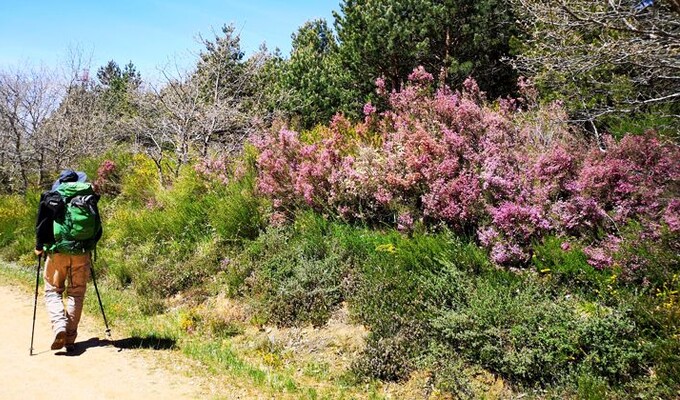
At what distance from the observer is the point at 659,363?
14.6ft

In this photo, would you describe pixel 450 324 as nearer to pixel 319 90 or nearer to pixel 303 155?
pixel 303 155

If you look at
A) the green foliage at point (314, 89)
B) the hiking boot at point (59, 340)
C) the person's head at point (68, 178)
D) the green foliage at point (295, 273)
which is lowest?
the hiking boot at point (59, 340)

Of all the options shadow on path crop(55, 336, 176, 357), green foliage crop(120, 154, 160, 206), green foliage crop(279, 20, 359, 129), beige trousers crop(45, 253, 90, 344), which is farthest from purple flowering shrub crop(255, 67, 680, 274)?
green foliage crop(279, 20, 359, 129)

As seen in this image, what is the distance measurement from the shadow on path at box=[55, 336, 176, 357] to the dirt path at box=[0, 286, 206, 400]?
0.04ft

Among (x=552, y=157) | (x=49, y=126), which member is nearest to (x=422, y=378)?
(x=552, y=157)

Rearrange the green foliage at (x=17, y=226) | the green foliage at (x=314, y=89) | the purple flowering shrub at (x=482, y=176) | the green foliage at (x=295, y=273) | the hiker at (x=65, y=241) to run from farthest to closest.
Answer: the green foliage at (x=314, y=89) < the green foliage at (x=17, y=226) < the green foliage at (x=295, y=273) < the hiker at (x=65, y=241) < the purple flowering shrub at (x=482, y=176)

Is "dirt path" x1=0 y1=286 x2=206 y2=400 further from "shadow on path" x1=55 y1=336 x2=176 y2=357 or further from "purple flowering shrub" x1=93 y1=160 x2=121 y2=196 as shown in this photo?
"purple flowering shrub" x1=93 y1=160 x2=121 y2=196

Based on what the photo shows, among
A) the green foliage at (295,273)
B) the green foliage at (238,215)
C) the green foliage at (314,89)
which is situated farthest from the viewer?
the green foliage at (314,89)

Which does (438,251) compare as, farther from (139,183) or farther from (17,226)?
(17,226)

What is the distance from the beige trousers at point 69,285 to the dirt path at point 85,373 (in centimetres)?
41

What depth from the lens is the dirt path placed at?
502cm

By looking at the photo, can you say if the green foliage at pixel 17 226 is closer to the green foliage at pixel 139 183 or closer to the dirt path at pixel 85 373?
the green foliage at pixel 139 183

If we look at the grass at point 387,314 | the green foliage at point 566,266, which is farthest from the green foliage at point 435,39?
the green foliage at point 566,266

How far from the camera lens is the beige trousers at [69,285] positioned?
6.06 meters
